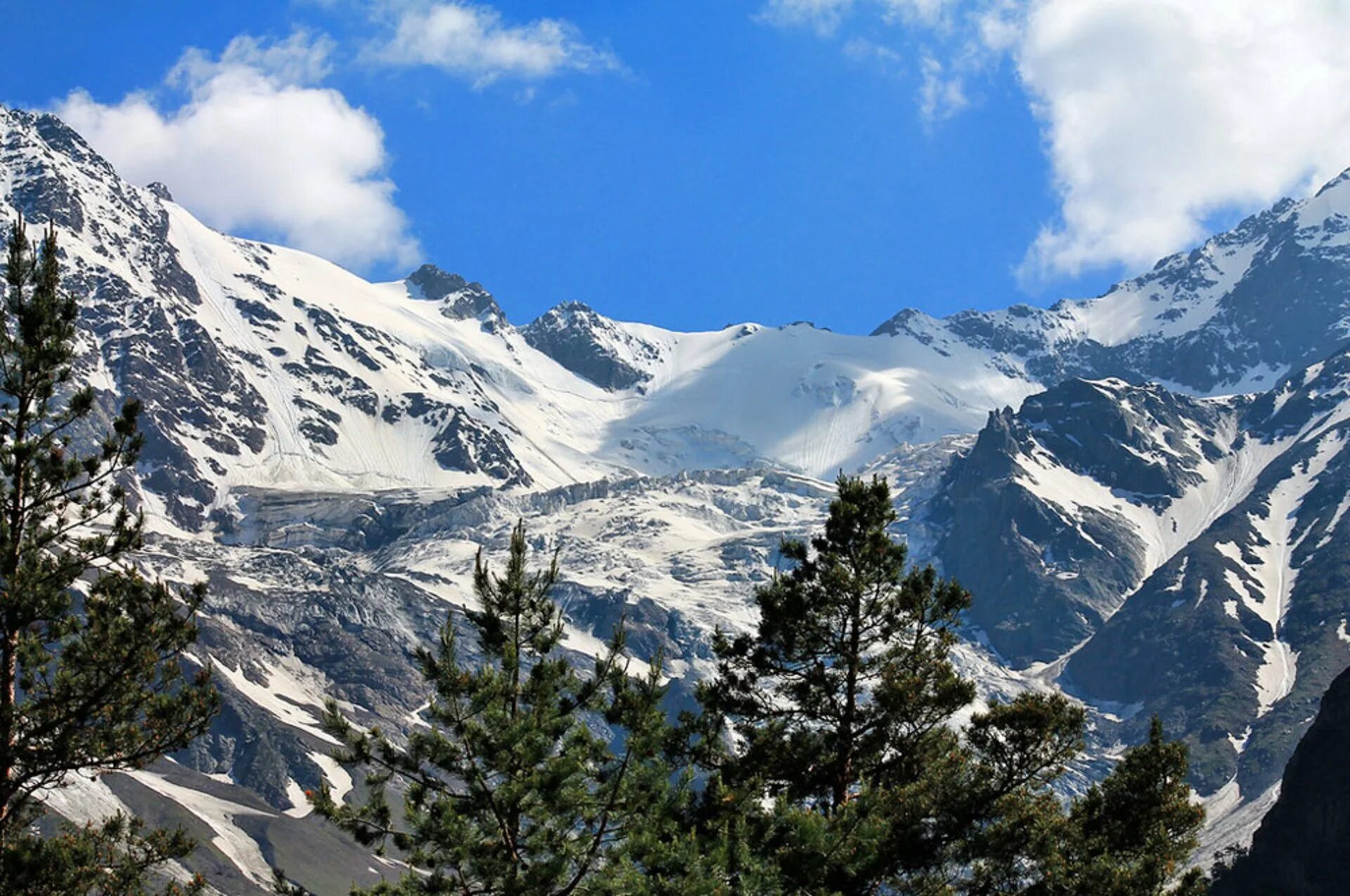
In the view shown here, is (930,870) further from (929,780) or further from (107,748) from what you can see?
(107,748)

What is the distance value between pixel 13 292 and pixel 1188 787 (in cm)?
2890

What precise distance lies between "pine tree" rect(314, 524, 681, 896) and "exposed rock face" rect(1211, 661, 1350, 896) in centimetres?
16040

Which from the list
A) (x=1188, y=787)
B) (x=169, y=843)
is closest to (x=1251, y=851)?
(x=1188, y=787)

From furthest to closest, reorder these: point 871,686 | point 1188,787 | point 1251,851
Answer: point 1251,851 < point 871,686 < point 1188,787

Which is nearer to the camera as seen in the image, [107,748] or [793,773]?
[107,748]

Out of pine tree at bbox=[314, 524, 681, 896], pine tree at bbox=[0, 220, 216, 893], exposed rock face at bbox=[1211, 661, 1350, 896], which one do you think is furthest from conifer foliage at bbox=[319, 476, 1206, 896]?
exposed rock face at bbox=[1211, 661, 1350, 896]

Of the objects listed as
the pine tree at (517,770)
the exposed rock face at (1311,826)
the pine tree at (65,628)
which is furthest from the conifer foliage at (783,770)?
the exposed rock face at (1311,826)

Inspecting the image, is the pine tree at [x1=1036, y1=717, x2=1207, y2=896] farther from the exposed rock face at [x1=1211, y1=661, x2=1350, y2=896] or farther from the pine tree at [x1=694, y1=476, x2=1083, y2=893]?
the exposed rock face at [x1=1211, y1=661, x2=1350, y2=896]

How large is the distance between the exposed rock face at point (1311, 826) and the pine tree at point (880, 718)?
150m

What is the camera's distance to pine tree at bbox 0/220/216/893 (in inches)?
1139

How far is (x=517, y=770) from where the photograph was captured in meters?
27.3

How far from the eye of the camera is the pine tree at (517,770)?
26.4 meters

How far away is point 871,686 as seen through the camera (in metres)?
37.3

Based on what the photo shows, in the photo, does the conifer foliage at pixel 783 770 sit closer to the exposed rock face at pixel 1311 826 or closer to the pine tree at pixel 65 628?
the pine tree at pixel 65 628
